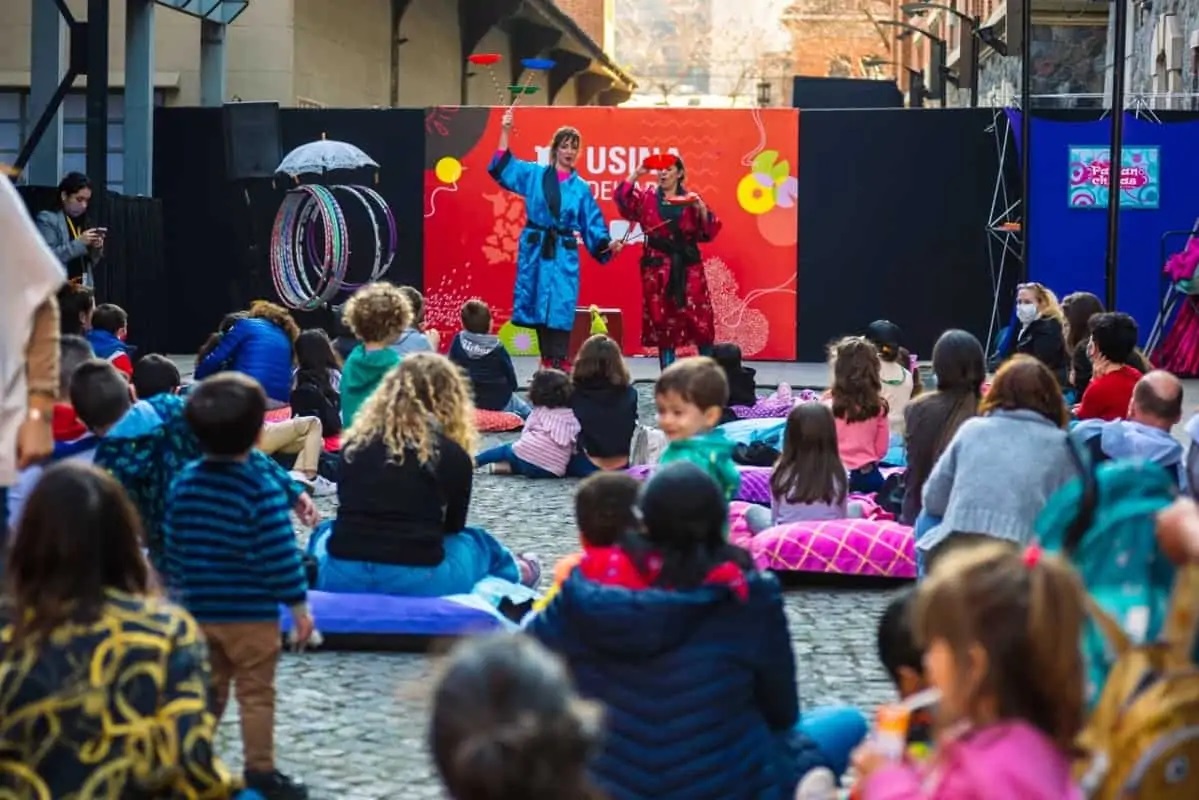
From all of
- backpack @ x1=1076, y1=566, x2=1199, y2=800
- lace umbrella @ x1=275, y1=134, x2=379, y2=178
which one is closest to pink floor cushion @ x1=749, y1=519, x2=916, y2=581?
backpack @ x1=1076, y1=566, x2=1199, y2=800

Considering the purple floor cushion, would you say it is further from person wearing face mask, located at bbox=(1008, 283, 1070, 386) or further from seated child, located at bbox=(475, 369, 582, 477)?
person wearing face mask, located at bbox=(1008, 283, 1070, 386)

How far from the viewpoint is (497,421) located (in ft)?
45.8

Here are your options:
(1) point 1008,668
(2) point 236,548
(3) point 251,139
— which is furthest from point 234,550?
(3) point 251,139

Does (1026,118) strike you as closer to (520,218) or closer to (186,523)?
(520,218)

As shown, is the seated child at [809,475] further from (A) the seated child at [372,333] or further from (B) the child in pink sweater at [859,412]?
(A) the seated child at [372,333]

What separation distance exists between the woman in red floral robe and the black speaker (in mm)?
4452

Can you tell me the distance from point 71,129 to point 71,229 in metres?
6.55

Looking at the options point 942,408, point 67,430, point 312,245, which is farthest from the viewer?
point 312,245

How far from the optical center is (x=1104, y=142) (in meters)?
19.2

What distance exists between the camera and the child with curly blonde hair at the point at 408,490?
6961mm

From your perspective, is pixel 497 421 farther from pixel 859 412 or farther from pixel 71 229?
pixel 859 412

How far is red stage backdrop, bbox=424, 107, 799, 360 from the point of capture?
19.8 m

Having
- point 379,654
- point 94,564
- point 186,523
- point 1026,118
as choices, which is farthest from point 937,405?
point 1026,118

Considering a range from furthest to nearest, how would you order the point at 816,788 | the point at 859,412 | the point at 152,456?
1. the point at 859,412
2. the point at 152,456
3. the point at 816,788
